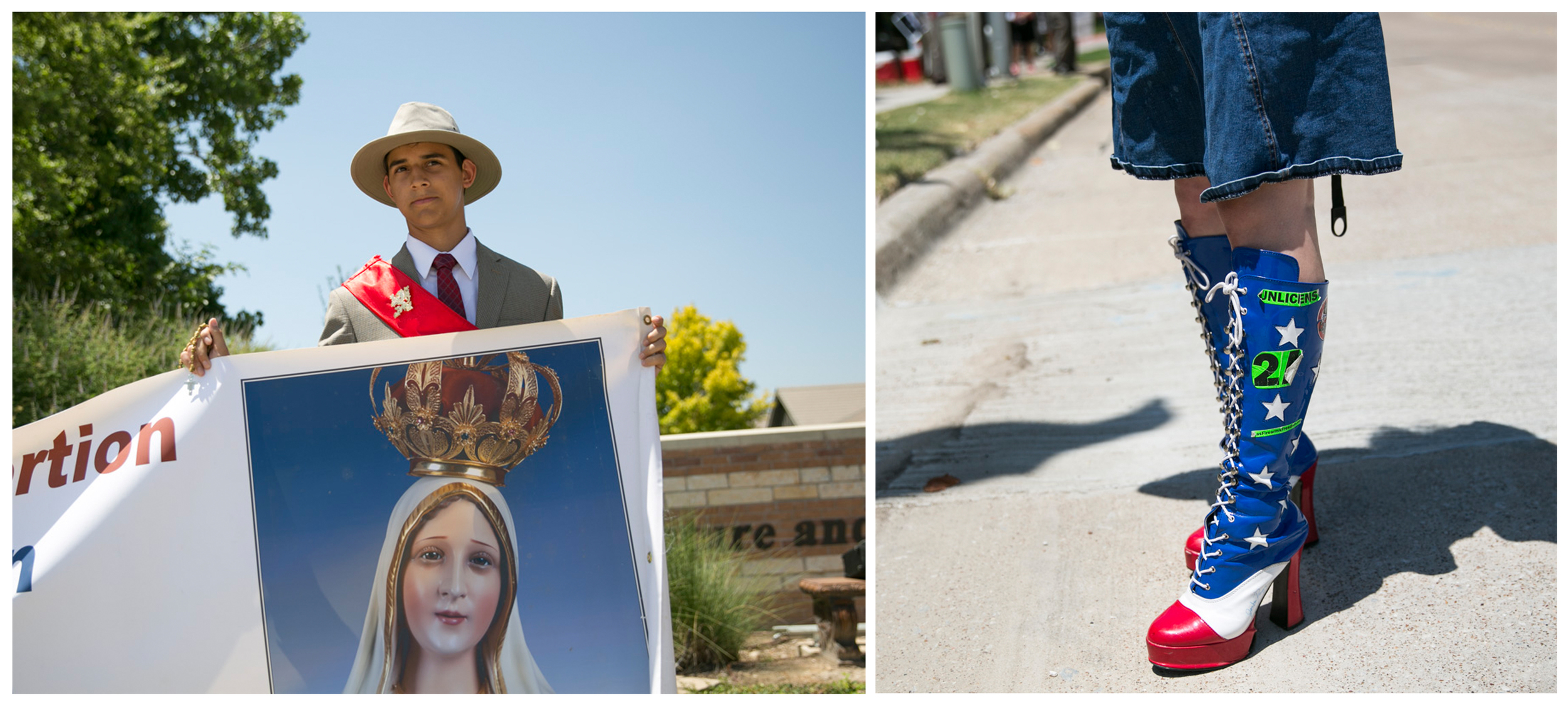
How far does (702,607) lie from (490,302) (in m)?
3.86

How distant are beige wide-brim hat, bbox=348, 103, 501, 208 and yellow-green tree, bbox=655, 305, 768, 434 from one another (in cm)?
2199

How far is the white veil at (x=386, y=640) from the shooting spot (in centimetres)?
225

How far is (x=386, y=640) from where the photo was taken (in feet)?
7.43

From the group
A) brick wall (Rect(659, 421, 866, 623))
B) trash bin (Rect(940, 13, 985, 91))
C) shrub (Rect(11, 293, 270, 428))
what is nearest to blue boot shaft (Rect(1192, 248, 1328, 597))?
shrub (Rect(11, 293, 270, 428))

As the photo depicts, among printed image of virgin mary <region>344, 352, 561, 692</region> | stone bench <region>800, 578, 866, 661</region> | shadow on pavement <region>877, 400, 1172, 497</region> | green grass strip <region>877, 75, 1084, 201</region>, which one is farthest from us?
green grass strip <region>877, 75, 1084, 201</region>

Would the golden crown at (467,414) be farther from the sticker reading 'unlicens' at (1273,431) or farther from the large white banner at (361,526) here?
the sticker reading 'unlicens' at (1273,431)

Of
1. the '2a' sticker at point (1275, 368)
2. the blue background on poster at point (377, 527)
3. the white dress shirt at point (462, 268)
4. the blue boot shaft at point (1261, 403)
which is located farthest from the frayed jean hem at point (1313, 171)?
the white dress shirt at point (462, 268)

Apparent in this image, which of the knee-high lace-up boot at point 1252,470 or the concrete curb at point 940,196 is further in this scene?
the concrete curb at point 940,196

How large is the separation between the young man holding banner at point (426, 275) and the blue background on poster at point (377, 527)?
0.12 metres

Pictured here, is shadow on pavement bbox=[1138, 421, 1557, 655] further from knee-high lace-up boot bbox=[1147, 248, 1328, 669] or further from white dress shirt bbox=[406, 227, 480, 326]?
white dress shirt bbox=[406, 227, 480, 326]

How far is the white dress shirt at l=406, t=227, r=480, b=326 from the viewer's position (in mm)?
Answer: 2371

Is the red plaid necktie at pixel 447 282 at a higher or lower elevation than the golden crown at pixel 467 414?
higher

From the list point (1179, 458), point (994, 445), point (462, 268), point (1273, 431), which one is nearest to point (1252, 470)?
point (1273, 431)

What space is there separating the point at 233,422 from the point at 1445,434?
129 inches
